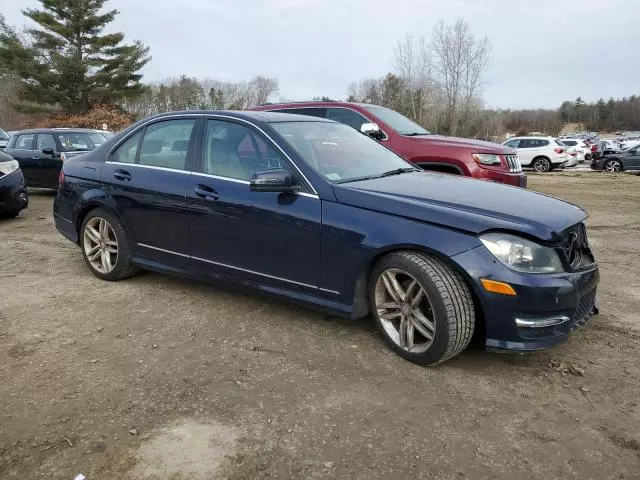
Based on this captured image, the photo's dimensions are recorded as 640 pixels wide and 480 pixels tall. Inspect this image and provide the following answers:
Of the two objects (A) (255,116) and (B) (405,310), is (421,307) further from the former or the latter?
(A) (255,116)

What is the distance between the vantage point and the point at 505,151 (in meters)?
7.40

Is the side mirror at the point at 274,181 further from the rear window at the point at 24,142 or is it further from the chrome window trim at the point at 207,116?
the rear window at the point at 24,142

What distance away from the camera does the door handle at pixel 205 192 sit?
3.99m

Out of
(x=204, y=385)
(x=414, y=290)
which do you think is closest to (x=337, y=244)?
(x=414, y=290)

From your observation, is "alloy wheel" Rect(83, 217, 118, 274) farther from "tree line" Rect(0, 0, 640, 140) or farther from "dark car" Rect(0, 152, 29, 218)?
"tree line" Rect(0, 0, 640, 140)

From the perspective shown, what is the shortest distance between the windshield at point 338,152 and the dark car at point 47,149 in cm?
771

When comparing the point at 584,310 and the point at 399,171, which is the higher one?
the point at 399,171

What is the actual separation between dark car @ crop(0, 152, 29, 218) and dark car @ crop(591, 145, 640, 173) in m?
21.6

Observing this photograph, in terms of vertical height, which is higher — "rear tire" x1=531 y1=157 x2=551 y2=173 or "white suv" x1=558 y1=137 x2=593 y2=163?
"white suv" x1=558 y1=137 x2=593 y2=163

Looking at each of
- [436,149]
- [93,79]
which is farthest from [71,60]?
[436,149]

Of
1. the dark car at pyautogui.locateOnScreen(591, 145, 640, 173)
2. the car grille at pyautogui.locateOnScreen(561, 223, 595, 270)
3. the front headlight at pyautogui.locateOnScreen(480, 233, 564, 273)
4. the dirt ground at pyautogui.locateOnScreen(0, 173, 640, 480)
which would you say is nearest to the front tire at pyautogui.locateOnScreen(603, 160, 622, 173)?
the dark car at pyautogui.locateOnScreen(591, 145, 640, 173)

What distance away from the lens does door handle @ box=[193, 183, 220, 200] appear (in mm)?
3990

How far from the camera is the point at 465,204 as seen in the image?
3.29 m

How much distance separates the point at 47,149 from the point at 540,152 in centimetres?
1906
